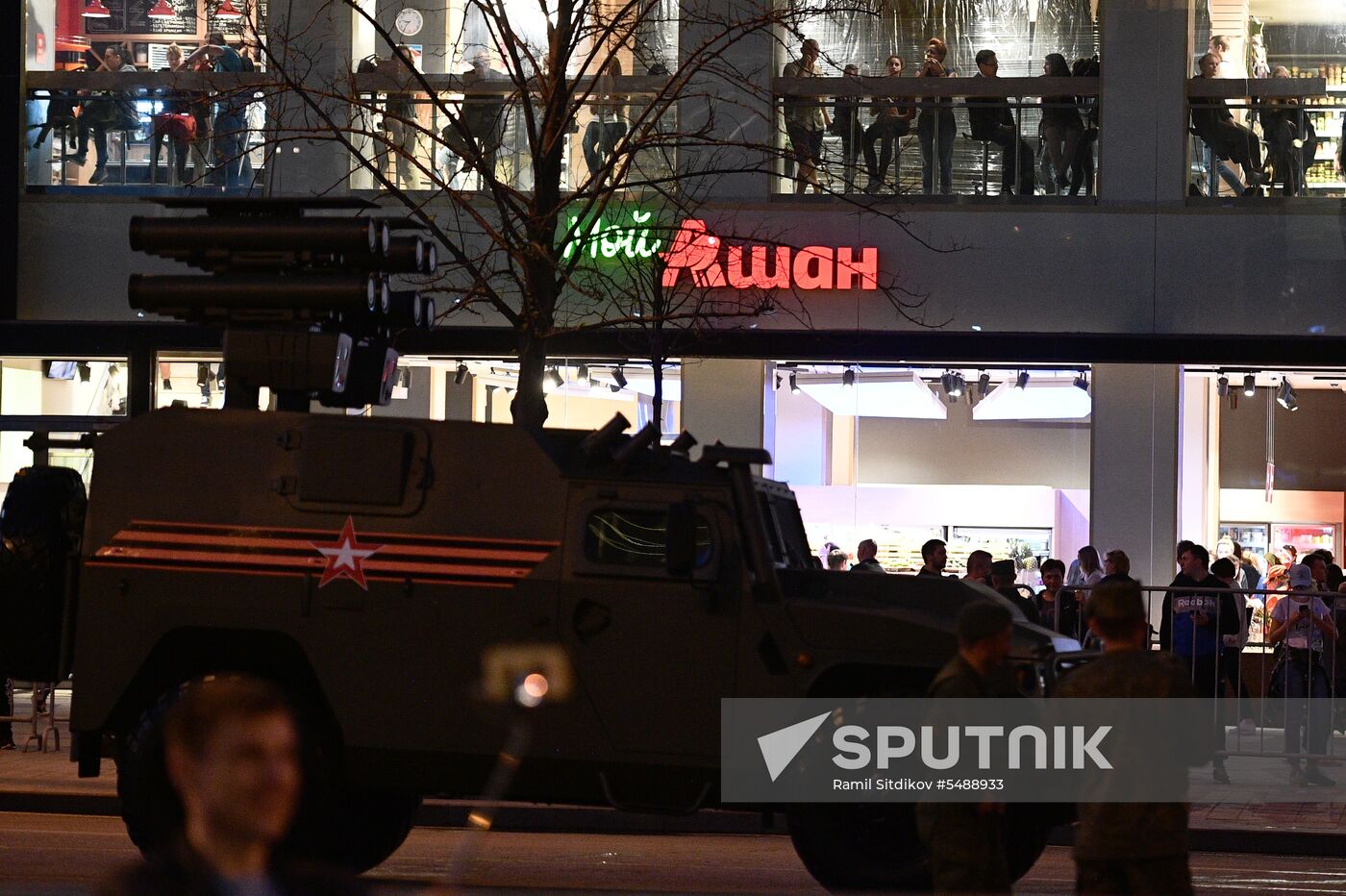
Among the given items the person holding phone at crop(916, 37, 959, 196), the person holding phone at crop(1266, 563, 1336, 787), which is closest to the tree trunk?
the person holding phone at crop(1266, 563, 1336, 787)

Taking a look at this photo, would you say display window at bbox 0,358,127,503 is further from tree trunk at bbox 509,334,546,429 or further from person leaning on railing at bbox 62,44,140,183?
tree trunk at bbox 509,334,546,429

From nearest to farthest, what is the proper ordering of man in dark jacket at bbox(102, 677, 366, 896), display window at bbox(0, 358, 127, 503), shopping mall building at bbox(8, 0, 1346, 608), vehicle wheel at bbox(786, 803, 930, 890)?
1. man in dark jacket at bbox(102, 677, 366, 896)
2. vehicle wheel at bbox(786, 803, 930, 890)
3. shopping mall building at bbox(8, 0, 1346, 608)
4. display window at bbox(0, 358, 127, 503)

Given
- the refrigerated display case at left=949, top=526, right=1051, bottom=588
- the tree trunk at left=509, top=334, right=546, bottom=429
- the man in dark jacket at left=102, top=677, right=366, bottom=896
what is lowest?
the refrigerated display case at left=949, top=526, right=1051, bottom=588

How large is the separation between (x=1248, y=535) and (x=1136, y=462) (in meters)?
1.61

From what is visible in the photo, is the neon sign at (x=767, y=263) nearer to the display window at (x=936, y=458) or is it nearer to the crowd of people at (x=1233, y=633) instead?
the display window at (x=936, y=458)

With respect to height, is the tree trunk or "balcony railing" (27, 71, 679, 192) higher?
"balcony railing" (27, 71, 679, 192)

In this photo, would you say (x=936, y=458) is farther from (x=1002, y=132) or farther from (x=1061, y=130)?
(x=1061, y=130)

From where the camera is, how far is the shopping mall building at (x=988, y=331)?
1906 centimetres

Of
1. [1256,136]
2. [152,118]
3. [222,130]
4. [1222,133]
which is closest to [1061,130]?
[1222,133]

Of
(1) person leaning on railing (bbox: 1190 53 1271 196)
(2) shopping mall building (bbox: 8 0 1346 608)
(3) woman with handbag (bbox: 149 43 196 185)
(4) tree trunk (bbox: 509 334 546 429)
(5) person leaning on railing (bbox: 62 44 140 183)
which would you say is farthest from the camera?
(5) person leaning on railing (bbox: 62 44 140 183)

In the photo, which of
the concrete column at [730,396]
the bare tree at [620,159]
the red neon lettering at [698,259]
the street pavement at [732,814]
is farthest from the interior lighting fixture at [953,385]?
the street pavement at [732,814]

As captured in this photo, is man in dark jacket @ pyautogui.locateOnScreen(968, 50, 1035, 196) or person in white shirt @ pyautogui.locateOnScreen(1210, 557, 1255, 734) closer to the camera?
person in white shirt @ pyautogui.locateOnScreen(1210, 557, 1255, 734)

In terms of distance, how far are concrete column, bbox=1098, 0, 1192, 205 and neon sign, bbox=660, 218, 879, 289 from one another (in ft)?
9.49

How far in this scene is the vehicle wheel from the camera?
8500 millimetres
